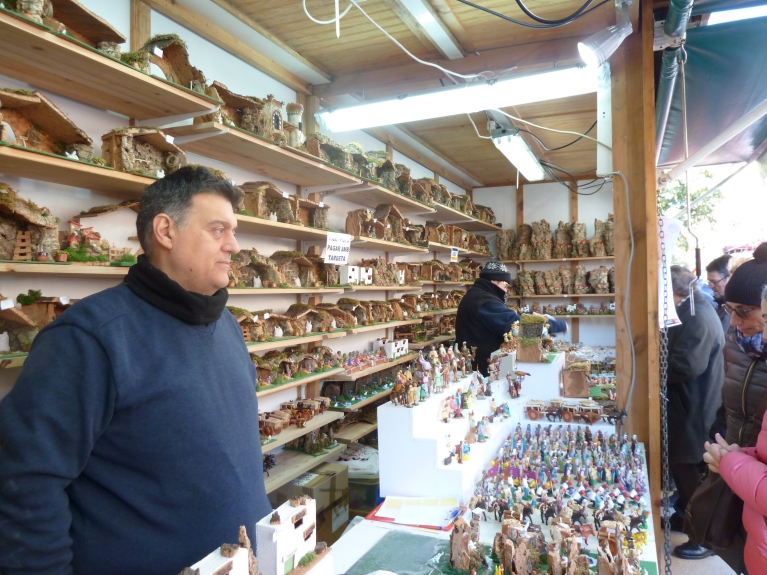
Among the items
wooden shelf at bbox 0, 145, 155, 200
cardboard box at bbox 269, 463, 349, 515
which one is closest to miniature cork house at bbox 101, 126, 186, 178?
wooden shelf at bbox 0, 145, 155, 200

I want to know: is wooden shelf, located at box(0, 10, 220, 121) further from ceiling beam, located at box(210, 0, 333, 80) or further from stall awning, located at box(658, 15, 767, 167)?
stall awning, located at box(658, 15, 767, 167)

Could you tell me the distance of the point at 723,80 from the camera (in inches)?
126

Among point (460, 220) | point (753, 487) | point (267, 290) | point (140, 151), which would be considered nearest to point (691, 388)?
point (753, 487)

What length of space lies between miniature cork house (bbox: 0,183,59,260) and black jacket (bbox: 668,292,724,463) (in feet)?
12.1

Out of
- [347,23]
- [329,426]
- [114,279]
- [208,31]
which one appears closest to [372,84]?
[347,23]

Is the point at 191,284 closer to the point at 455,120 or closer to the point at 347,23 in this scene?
the point at 347,23

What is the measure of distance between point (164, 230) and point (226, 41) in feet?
7.94

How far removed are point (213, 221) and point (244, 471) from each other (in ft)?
2.47

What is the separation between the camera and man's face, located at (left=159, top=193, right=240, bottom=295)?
58.2 inches

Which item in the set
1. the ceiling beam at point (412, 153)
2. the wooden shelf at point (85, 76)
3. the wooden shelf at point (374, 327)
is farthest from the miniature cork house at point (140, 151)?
the ceiling beam at point (412, 153)

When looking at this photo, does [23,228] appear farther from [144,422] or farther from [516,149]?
[516,149]

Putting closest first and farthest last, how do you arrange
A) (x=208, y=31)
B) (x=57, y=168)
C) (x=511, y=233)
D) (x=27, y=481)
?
1. (x=27, y=481)
2. (x=57, y=168)
3. (x=208, y=31)
4. (x=511, y=233)

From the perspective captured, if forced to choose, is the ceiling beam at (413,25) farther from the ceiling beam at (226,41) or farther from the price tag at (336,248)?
the price tag at (336,248)

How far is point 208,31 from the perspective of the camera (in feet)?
10.5
